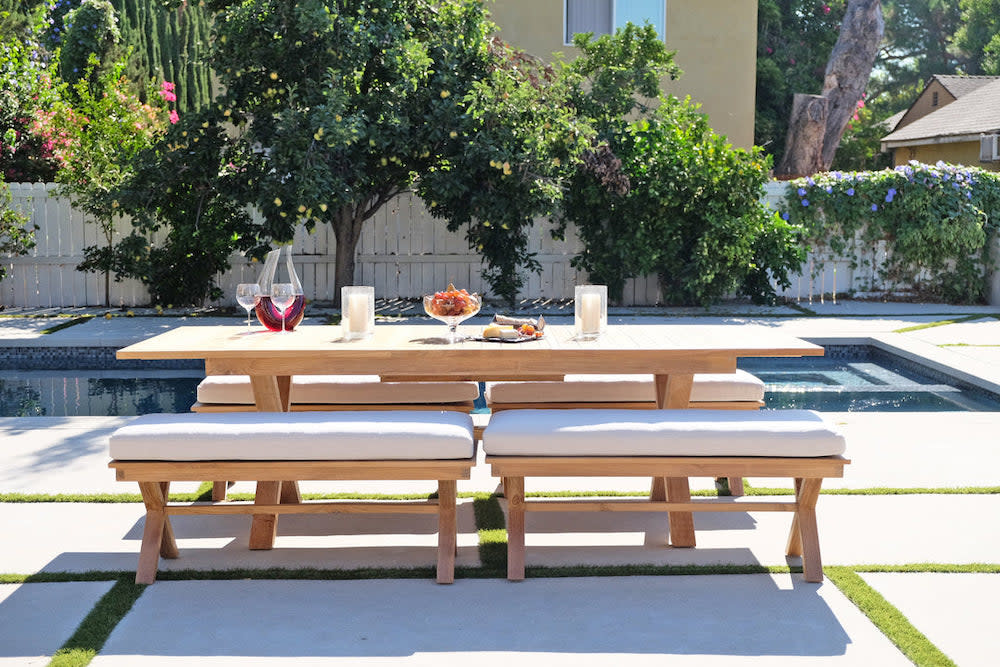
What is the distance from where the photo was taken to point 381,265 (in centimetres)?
1248

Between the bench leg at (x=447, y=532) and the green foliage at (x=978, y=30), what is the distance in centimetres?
3356

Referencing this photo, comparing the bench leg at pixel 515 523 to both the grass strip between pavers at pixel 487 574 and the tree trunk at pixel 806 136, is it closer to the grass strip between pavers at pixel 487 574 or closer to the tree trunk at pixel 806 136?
the grass strip between pavers at pixel 487 574

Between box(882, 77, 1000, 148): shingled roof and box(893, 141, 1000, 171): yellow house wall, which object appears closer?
box(882, 77, 1000, 148): shingled roof

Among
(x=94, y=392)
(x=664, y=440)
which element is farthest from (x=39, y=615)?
(x=94, y=392)

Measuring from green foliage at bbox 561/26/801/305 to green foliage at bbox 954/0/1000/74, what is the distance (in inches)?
987

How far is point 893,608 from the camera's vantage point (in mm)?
3393

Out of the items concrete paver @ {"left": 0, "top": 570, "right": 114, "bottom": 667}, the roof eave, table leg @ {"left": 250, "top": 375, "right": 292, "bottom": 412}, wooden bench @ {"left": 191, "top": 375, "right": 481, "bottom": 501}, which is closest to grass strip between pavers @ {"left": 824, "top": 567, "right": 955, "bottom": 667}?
wooden bench @ {"left": 191, "top": 375, "right": 481, "bottom": 501}

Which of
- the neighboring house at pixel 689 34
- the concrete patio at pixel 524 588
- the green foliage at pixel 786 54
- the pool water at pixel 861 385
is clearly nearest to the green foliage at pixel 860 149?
the green foliage at pixel 786 54

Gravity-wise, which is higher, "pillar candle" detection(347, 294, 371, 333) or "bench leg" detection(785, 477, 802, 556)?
"pillar candle" detection(347, 294, 371, 333)

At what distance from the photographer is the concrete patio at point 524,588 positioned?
10.2ft

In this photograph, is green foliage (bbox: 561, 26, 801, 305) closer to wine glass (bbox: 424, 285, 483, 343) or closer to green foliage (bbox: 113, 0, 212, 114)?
wine glass (bbox: 424, 285, 483, 343)

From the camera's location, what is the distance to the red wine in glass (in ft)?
14.8

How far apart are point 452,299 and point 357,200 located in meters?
7.10

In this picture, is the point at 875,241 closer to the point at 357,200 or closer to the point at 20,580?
the point at 357,200
